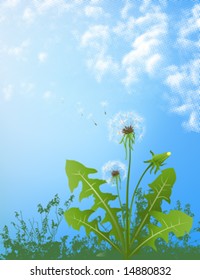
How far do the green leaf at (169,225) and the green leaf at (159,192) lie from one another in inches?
2.5

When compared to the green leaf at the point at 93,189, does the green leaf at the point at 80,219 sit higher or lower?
lower

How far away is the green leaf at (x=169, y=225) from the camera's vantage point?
8.42ft

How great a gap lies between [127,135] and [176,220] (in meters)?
0.58

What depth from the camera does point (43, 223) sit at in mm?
3580

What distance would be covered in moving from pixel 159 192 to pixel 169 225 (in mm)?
204

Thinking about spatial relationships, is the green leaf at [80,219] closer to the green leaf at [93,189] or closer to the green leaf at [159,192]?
the green leaf at [93,189]

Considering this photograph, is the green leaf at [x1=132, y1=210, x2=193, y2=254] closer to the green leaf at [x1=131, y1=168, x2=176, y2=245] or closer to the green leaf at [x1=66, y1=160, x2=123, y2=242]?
the green leaf at [x1=131, y1=168, x2=176, y2=245]

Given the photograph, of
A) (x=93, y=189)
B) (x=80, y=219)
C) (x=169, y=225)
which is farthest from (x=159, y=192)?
(x=80, y=219)

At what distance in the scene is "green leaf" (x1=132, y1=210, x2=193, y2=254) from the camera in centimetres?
257
